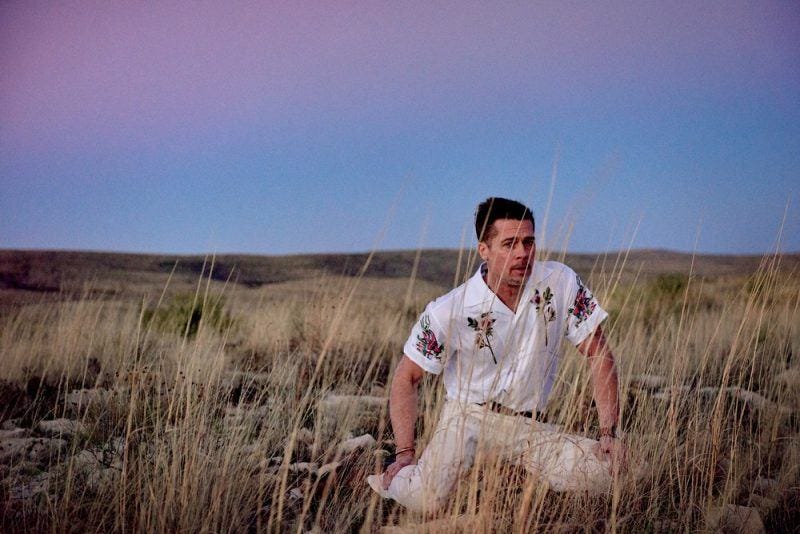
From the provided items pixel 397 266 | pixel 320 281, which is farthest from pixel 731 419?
pixel 397 266

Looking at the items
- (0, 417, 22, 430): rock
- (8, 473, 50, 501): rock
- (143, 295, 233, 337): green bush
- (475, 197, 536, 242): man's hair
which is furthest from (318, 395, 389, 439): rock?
(143, 295, 233, 337): green bush

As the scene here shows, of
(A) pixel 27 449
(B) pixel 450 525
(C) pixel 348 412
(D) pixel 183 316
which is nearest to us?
(B) pixel 450 525

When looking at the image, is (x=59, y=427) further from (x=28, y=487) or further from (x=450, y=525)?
(x=450, y=525)

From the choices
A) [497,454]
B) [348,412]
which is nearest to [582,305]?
[497,454]

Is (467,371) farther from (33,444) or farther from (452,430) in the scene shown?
(33,444)

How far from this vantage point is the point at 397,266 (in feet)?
100

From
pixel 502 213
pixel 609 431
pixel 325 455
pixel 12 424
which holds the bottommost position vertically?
pixel 12 424

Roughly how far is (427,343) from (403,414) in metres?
0.31

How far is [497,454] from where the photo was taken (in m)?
2.42

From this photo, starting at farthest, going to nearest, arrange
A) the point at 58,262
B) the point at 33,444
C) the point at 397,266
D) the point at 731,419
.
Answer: the point at 397,266
the point at 58,262
the point at 731,419
the point at 33,444

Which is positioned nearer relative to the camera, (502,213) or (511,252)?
(511,252)

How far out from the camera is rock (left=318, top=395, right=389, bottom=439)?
12.5 ft

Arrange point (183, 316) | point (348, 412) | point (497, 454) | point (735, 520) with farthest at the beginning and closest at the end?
point (183, 316), point (348, 412), point (735, 520), point (497, 454)

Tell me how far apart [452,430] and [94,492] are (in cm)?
152
